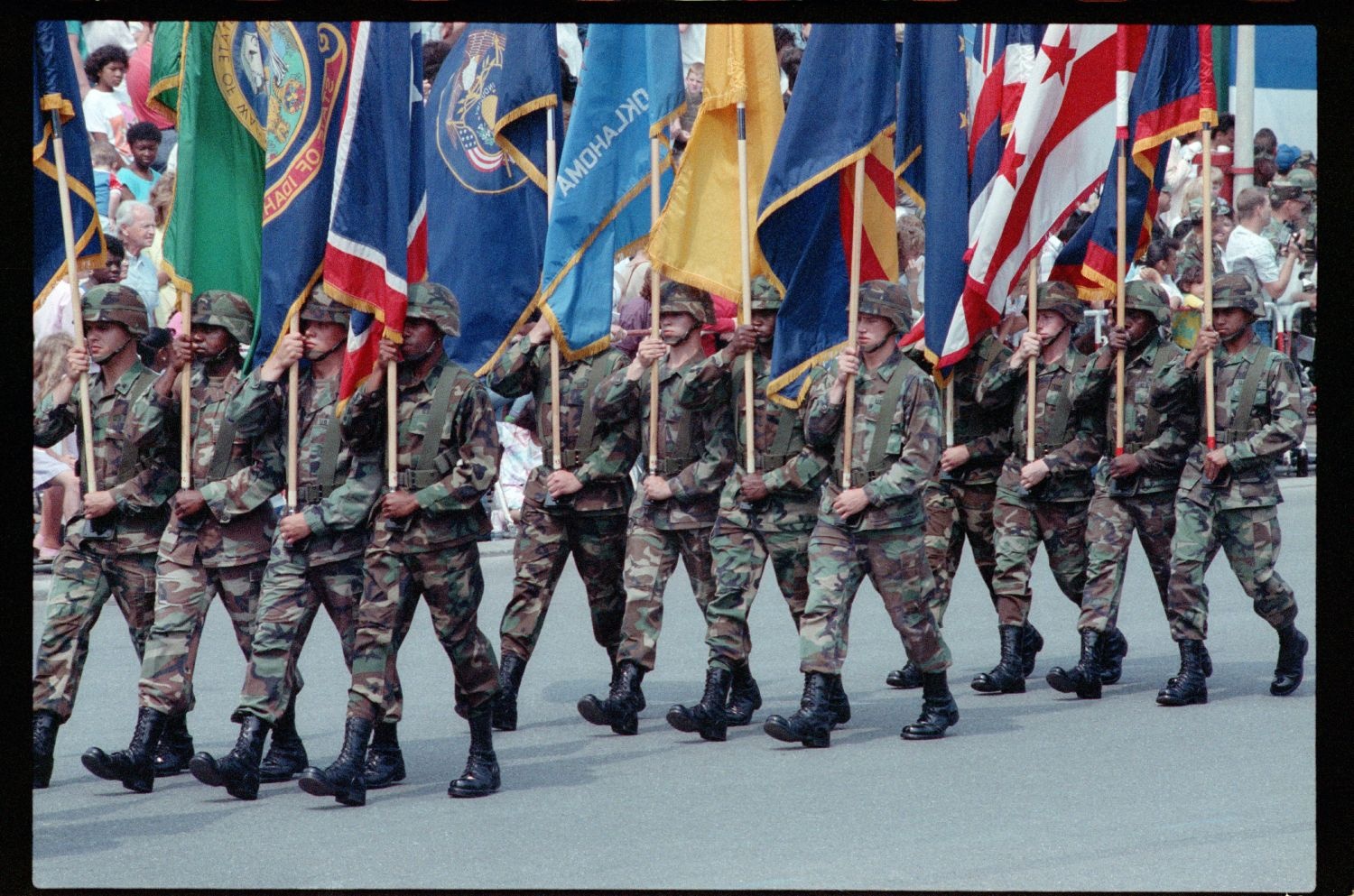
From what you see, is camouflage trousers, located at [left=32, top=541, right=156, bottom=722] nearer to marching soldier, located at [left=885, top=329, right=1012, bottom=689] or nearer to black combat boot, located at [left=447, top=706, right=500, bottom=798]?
black combat boot, located at [left=447, top=706, right=500, bottom=798]

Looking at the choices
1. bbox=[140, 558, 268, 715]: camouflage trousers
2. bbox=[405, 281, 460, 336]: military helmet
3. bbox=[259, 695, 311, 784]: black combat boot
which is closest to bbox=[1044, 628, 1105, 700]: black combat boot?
bbox=[405, 281, 460, 336]: military helmet

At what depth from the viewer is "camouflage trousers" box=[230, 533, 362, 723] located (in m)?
8.60

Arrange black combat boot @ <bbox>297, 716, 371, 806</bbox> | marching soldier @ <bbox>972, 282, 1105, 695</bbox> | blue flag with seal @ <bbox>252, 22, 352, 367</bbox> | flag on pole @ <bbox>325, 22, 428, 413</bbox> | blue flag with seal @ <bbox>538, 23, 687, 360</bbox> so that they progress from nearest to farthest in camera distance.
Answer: black combat boot @ <bbox>297, 716, 371, 806</bbox>
flag on pole @ <bbox>325, 22, 428, 413</bbox>
blue flag with seal @ <bbox>252, 22, 352, 367</bbox>
blue flag with seal @ <bbox>538, 23, 687, 360</bbox>
marching soldier @ <bbox>972, 282, 1105, 695</bbox>

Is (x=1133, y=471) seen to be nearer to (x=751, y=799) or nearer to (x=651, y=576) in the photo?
(x=651, y=576)

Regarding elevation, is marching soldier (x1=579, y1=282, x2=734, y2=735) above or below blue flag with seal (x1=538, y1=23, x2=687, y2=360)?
below

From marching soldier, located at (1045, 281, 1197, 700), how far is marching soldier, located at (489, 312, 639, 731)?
241 centimetres

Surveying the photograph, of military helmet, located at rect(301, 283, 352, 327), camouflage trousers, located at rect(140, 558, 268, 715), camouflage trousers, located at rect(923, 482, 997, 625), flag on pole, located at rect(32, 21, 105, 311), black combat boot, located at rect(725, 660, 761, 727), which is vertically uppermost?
flag on pole, located at rect(32, 21, 105, 311)

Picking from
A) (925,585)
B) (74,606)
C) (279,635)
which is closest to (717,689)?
(925,585)

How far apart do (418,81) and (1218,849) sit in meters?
4.64

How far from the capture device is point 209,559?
901 cm

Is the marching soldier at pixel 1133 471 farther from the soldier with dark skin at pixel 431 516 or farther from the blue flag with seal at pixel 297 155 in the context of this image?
the blue flag with seal at pixel 297 155
